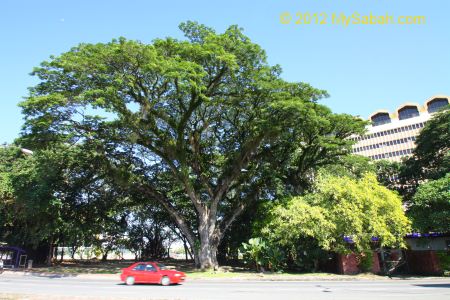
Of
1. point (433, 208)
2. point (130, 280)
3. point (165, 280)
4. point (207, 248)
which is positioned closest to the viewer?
point (165, 280)

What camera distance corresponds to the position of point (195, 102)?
26297 millimetres

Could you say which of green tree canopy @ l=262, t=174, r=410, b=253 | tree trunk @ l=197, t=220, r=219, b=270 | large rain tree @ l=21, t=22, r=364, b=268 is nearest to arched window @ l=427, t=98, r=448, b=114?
large rain tree @ l=21, t=22, r=364, b=268

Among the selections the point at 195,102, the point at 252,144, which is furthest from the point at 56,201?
the point at 252,144

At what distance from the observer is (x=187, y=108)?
2781 cm

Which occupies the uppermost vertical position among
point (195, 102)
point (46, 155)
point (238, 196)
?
point (195, 102)

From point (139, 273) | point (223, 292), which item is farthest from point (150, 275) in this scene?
point (223, 292)

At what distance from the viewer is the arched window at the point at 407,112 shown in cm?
8802

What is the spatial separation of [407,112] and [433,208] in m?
75.1

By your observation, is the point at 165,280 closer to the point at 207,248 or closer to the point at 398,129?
the point at 207,248

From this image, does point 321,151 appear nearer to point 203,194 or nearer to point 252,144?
point 252,144

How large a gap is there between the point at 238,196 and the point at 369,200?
13099 mm

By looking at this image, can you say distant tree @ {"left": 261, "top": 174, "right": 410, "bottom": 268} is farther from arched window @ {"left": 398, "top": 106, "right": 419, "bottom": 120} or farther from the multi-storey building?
arched window @ {"left": 398, "top": 106, "right": 419, "bottom": 120}

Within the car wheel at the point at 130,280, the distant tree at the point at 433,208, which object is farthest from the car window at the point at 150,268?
the distant tree at the point at 433,208

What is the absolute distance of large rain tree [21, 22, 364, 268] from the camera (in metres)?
22.5
